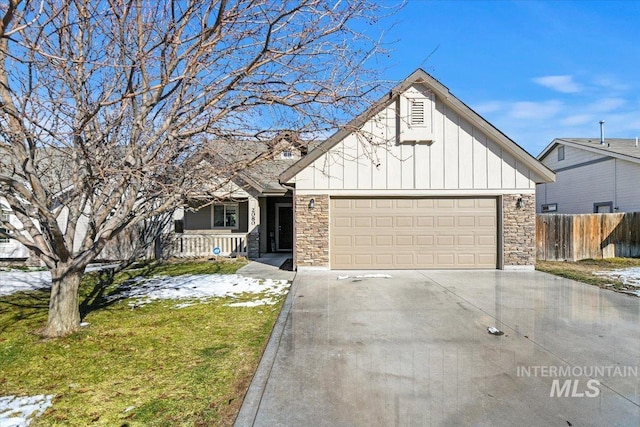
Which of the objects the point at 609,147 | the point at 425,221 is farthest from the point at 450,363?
the point at 609,147

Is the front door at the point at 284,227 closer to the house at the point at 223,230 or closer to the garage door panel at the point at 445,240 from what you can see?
the house at the point at 223,230

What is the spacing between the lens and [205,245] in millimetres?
14203

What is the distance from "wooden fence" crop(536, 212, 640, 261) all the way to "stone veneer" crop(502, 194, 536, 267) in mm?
3612

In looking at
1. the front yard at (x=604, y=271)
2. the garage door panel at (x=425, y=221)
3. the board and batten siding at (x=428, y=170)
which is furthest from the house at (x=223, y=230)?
the front yard at (x=604, y=271)

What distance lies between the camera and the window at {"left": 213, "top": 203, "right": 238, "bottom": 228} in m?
15.3

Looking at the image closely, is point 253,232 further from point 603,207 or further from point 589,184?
point 589,184

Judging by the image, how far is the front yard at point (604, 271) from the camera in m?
8.46

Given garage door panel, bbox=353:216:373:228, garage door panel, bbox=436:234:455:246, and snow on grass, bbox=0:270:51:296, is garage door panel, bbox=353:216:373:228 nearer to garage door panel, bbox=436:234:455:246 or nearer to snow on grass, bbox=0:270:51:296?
garage door panel, bbox=436:234:455:246

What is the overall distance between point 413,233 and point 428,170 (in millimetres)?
1926

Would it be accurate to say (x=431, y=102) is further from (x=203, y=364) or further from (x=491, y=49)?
(x=203, y=364)

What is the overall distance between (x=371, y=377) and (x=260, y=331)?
2.10 meters

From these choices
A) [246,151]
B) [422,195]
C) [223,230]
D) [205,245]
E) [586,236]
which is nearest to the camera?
[246,151]

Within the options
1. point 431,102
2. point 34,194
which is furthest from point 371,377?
point 431,102

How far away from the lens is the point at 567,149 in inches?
797
